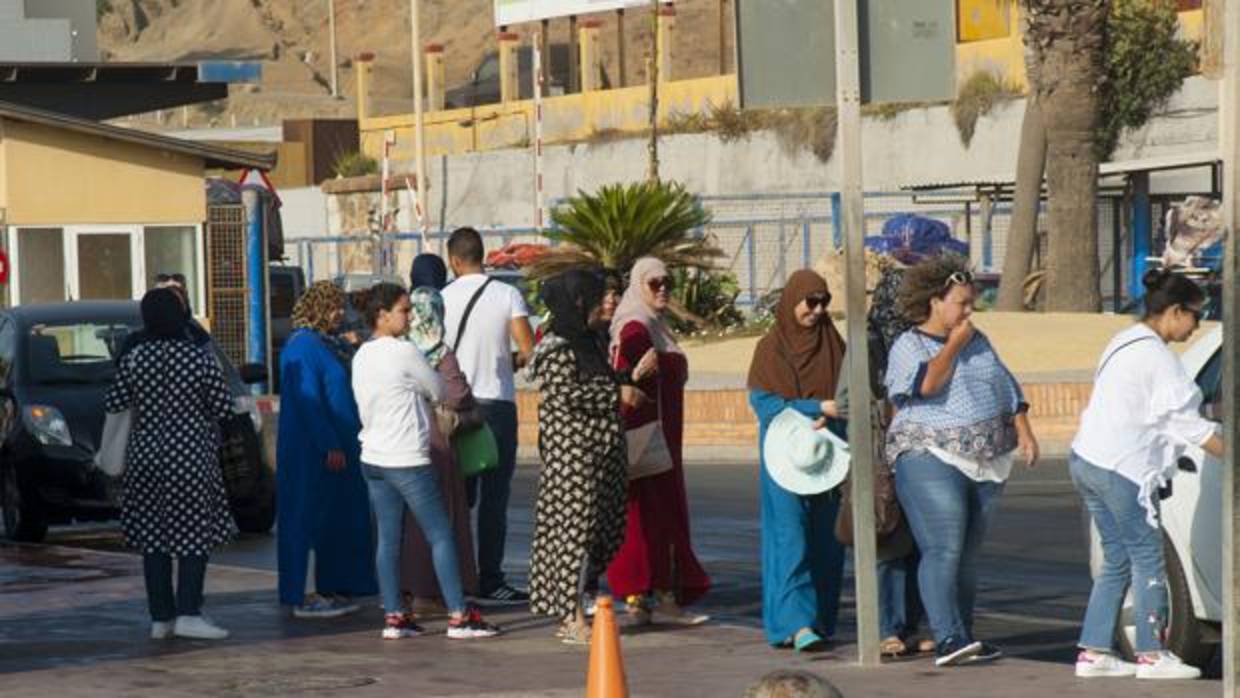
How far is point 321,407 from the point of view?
44.2 ft

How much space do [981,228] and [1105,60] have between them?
8904 mm

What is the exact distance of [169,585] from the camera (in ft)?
43.1

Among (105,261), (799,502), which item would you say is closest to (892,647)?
(799,502)

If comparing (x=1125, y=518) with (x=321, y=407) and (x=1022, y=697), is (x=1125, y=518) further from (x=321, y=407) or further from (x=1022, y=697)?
(x=321, y=407)

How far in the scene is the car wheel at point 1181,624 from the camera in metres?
11.2

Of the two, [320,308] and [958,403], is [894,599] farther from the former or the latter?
[320,308]

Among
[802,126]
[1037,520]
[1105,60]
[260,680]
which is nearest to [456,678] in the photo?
[260,680]

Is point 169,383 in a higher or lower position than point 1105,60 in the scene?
lower

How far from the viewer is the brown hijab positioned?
39.6 ft

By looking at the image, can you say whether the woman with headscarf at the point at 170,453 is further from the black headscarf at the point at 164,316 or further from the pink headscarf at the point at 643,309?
the pink headscarf at the point at 643,309

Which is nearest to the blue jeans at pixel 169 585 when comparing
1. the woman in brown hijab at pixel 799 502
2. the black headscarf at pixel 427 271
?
the black headscarf at pixel 427 271

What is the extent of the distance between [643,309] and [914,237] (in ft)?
77.0

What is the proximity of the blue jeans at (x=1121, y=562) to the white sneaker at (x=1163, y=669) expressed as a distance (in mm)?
40

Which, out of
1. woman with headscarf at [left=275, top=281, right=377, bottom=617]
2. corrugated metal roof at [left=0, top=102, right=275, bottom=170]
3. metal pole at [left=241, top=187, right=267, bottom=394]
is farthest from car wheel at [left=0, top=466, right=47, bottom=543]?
metal pole at [left=241, top=187, right=267, bottom=394]
